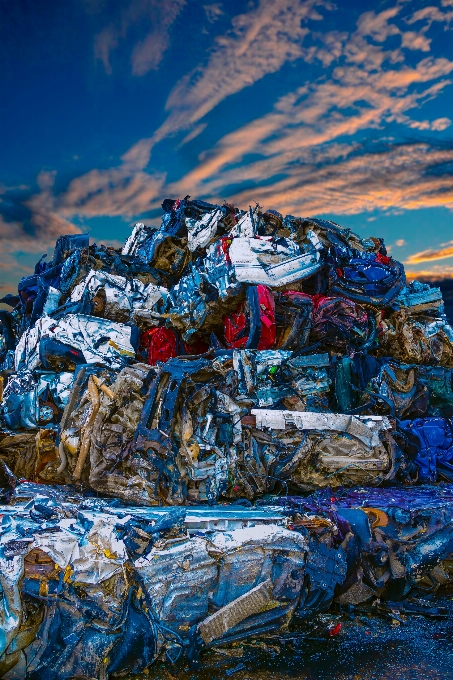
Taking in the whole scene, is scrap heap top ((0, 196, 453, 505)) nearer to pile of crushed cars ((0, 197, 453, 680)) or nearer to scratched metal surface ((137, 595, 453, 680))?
pile of crushed cars ((0, 197, 453, 680))

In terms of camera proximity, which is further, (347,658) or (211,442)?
(211,442)

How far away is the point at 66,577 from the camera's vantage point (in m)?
2.16

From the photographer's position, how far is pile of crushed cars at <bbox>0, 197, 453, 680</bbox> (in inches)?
Result: 87.8

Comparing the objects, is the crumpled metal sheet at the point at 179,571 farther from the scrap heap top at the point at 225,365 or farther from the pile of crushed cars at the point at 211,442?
the scrap heap top at the point at 225,365

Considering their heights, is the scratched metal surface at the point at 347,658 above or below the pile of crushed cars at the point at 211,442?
below

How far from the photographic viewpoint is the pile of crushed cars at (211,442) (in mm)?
2230

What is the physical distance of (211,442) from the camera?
3.82m

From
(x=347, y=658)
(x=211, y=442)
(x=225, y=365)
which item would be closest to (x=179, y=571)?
(x=347, y=658)

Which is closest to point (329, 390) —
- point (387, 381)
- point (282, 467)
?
point (387, 381)

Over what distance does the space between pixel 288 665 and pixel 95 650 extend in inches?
36.2

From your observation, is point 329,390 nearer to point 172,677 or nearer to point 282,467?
point 282,467

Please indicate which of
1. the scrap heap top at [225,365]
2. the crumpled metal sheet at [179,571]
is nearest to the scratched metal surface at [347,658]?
the crumpled metal sheet at [179,571]

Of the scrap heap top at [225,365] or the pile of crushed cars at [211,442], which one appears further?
the scrap heap top at [225,365]

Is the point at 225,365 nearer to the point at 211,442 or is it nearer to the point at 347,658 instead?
the point at 211,442
